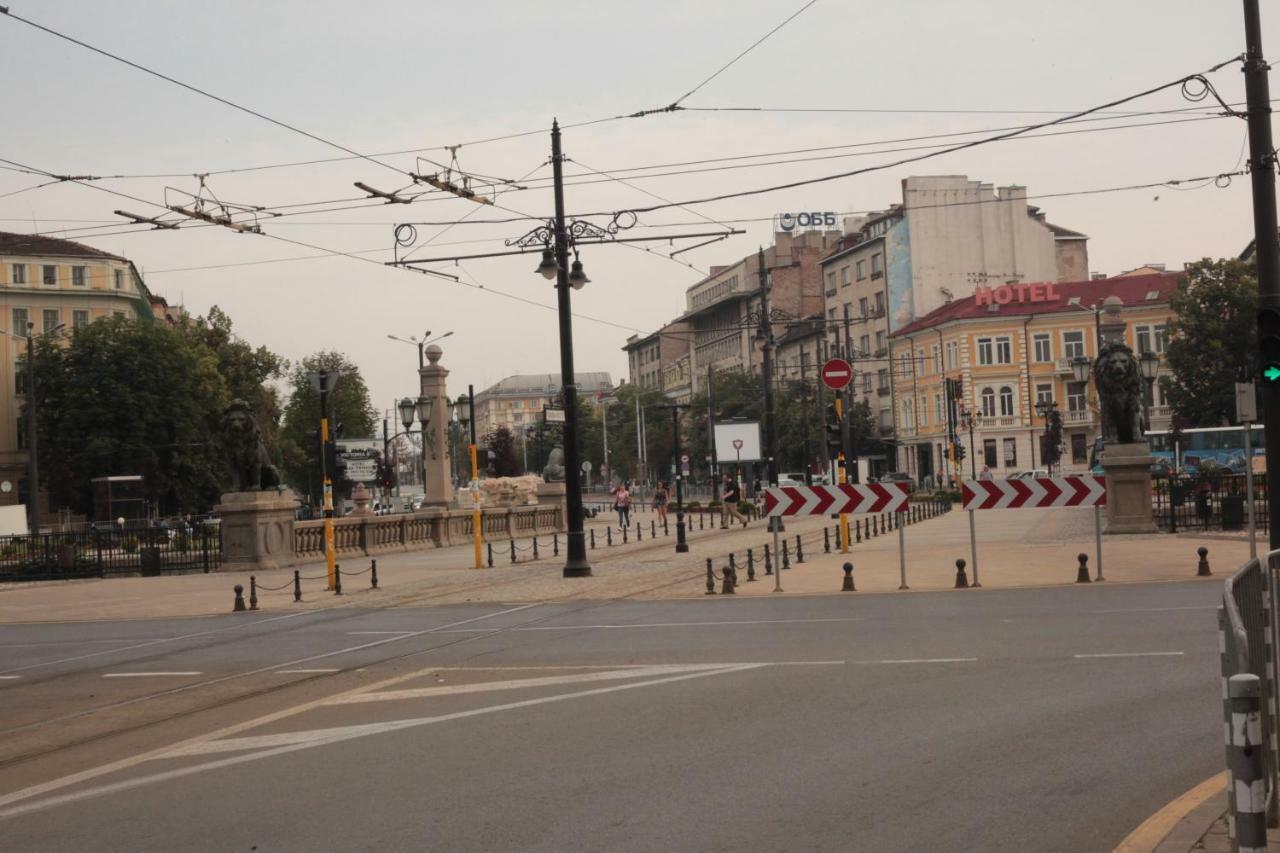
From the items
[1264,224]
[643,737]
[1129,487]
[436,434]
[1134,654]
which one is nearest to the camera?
[643,737]

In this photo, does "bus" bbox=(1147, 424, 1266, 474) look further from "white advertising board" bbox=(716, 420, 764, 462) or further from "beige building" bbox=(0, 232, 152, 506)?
"beige building" bbox=(0, 232, 152, 506)

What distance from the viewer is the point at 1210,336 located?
77750 mm

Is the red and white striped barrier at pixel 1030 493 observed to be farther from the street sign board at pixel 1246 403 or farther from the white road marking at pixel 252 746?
the white road marking at pixel 252 746

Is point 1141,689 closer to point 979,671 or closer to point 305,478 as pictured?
point 979,671

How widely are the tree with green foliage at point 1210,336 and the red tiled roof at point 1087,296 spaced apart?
8226mm

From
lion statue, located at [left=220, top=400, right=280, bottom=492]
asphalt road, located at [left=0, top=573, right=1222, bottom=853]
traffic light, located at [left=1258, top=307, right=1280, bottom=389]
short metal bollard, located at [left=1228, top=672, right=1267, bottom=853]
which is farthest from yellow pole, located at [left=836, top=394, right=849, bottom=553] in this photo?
short metal bollard, located at [left=1228, top=672, right=1267, bottom=853]

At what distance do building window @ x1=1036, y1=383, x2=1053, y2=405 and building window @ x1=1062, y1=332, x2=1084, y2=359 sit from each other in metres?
2.36

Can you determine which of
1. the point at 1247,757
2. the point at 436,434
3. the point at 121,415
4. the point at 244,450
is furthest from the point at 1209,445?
the point at 1247,757

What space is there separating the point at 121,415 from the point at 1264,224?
72.0m

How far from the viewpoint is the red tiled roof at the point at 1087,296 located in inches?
3506

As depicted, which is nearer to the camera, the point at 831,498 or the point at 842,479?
the point at 831,498

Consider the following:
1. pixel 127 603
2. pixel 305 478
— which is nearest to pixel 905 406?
pixel 305 478

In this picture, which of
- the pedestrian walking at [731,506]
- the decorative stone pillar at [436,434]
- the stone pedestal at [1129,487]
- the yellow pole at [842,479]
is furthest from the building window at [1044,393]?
the yellow pole at [842,479]

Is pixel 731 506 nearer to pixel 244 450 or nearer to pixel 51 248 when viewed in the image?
pixel 244 450
